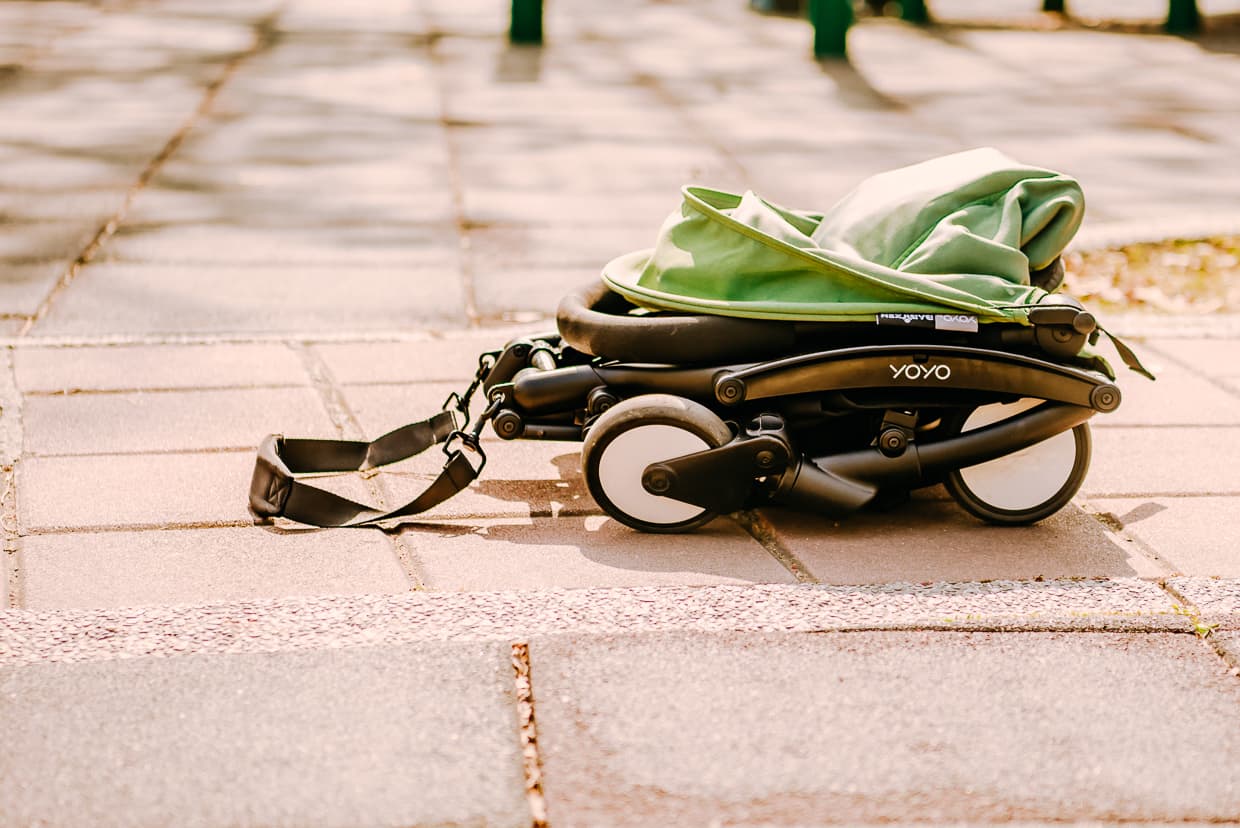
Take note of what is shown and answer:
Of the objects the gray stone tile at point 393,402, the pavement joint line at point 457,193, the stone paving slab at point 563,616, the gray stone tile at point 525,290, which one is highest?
the stone paving slab at point 563,616

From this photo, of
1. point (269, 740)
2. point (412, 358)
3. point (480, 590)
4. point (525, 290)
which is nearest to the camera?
point (269, 740)

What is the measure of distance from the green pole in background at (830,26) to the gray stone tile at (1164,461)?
8.38 m

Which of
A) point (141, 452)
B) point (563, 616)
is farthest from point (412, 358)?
point (563, 616)

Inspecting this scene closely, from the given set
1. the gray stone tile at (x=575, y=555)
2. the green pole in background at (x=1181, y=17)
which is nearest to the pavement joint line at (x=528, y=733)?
the gray stone tile at (x=575, y=555)

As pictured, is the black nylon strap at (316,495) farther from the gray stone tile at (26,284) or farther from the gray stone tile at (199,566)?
the gray stone tile at (26,284)

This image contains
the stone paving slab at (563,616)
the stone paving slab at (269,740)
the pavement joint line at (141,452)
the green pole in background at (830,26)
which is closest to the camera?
the stone paving slab at (269,740)

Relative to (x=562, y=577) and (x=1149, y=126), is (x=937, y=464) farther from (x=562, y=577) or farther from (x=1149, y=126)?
(x=1149, y=126)

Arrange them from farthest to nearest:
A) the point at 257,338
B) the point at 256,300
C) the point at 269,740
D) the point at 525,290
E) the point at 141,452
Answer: the point at 525,290 → the point at 256,300 → the point at 257,338 → the point at 141,452 → the point at 269,740

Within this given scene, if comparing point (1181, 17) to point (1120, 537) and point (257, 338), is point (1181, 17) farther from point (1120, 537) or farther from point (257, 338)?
point (1120, 537)

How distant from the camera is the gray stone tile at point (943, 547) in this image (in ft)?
11.3

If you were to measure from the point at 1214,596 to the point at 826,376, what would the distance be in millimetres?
954

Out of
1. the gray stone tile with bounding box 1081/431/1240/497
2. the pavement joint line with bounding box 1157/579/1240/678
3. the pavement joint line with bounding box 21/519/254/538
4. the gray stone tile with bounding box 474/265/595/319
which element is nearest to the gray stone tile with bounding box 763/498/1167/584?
the pavement joint line with bounding box 1157/579/1240/678

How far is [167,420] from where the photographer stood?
170 inches

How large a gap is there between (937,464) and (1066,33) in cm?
1262
